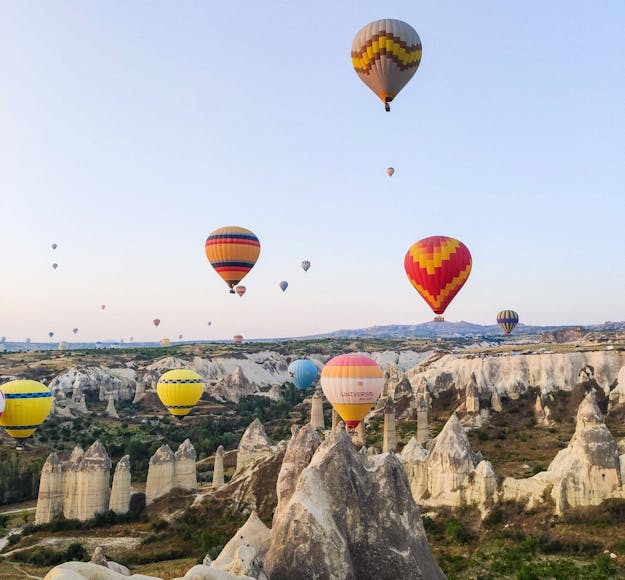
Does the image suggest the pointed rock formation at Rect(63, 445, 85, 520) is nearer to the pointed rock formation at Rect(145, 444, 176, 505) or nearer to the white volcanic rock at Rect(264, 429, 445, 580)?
the pointed rock formation at Rect(145, 444, 176, 505)

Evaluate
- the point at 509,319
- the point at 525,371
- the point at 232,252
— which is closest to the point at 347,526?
the point at 232,252

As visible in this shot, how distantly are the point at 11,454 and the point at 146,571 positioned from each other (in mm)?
43905

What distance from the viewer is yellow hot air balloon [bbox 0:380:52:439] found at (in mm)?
41969

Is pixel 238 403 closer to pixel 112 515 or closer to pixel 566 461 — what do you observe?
pixel 112 515

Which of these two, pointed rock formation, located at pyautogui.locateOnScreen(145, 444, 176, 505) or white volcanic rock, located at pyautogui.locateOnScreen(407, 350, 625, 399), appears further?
white volcanic rock, located at pyautogui.locateOnScreen(407, 350, 625, 399)

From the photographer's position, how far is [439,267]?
135ft

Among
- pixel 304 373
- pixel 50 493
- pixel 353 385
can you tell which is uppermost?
pixel 353 385

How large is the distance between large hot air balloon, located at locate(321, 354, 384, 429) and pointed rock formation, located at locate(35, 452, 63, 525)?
2049 centimetres

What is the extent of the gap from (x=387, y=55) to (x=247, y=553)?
33999 mm

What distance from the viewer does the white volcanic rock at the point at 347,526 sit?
45.8ft

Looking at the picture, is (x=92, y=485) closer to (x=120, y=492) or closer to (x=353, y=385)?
(x=120, y=492)

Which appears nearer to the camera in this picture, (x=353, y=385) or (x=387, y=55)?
(x=353, y=385)

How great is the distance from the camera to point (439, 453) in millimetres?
36375

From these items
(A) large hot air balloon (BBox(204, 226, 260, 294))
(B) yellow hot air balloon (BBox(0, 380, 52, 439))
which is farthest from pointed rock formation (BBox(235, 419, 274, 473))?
(B) yellow hot air balloon (BBox(0, 380, 52, 439))
